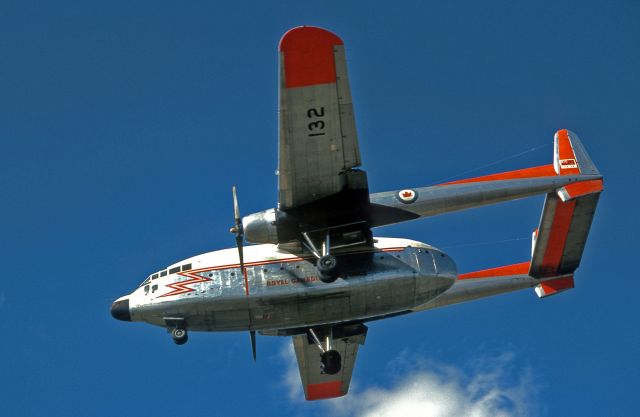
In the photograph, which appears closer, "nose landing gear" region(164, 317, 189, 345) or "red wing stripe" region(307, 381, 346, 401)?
"nose landing gear" region(164, 317, 189, 345)

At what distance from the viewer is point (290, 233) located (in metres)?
29.9

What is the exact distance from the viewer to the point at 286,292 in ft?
98.6

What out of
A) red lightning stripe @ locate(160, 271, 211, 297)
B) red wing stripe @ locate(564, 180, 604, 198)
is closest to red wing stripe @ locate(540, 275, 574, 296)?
red wing stripe @ locate(564, 180, 604, 198)

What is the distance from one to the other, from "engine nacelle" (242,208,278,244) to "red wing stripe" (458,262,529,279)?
8.86 metres

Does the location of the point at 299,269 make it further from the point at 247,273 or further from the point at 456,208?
the point at 456,208

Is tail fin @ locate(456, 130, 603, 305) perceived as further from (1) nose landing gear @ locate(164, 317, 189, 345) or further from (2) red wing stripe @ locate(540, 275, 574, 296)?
(1) nose landing gear @ locate(164, 317, 189, 345)

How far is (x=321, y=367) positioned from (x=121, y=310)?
1019 cm

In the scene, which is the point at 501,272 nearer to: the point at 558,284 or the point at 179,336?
the point at 558,284

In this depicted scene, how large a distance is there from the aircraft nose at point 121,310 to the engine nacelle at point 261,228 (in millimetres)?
5474

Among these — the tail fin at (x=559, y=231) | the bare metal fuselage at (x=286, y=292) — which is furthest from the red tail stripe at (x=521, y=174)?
the bare metal fuselage at (x=286, y=292)

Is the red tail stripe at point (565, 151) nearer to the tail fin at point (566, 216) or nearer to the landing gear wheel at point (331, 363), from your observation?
the tail fin at point (566, 216)

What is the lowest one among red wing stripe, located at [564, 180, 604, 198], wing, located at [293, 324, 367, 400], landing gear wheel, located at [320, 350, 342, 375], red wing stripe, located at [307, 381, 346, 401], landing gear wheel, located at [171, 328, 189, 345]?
landing gear wheel, located at [320, 350, 342, 375]

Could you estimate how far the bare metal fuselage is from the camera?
2989 cm

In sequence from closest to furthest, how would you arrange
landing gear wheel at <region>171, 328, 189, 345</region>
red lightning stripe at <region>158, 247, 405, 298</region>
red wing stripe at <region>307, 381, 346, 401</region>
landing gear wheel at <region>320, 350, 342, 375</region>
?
landing gear wheel at <region>171, 328, 189, 345</region>, red lightning stripe at <region>158, 247, 405, 298</region>, landing gear wheel at <region>320, 350, 342, 375</region>, red wing stripe at <region>307, 381, 346, 401</region>
